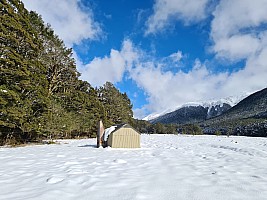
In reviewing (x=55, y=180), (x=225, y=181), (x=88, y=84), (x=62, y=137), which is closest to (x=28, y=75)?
(x=55, y=180)

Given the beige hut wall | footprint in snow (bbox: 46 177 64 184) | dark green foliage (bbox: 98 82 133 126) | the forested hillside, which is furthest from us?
dark green foliage (bbox: 98 82 133 126)

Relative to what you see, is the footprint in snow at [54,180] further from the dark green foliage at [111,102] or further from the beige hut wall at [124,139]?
the dark green foliage at [111,102]

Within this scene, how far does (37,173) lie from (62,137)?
28325 mm

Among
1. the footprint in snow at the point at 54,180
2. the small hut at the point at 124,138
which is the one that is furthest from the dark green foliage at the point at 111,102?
the footprint in snow at the point at 54,180

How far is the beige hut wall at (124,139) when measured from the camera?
16755mm

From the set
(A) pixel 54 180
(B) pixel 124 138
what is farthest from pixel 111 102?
(A) pixel 54 180

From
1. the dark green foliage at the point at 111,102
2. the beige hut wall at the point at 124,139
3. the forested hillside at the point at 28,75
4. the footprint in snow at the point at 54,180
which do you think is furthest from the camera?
the dark green foliage at the point at 111,102

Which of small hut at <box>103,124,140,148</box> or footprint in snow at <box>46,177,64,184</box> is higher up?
small hut at <box>103,124,140,148</box>

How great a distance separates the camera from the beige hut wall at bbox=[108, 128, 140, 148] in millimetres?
16755

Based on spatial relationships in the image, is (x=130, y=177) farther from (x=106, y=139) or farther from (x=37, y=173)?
(x=106, y=139)

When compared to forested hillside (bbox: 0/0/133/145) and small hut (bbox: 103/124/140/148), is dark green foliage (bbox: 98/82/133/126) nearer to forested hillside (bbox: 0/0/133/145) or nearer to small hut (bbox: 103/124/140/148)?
forested hillside (bbox: 0/0/133/145)

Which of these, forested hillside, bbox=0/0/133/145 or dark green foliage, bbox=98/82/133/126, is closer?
forested hillside, bbox=0/0/133/145

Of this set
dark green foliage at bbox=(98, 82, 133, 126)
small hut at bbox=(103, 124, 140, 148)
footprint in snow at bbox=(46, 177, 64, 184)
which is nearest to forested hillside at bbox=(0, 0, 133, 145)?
small hut at bbox=(103, 124, 140, 148)

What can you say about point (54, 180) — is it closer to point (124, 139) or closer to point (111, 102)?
point (124, 139)
